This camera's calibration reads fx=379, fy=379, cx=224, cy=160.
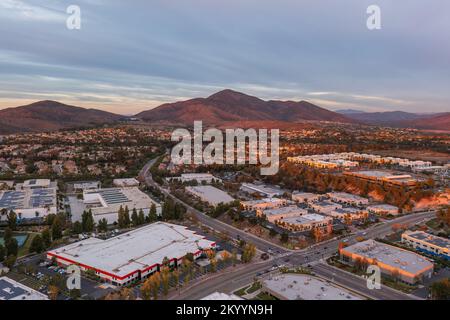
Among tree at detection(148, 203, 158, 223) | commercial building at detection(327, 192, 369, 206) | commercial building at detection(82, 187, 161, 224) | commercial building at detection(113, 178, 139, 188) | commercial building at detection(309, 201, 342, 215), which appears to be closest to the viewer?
tree at detection(148, 203, 158, 223)

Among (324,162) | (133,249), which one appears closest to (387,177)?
(324,162)

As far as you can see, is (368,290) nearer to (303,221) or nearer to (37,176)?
(303,221)

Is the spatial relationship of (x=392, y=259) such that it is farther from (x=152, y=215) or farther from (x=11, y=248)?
(x=11, y=248)

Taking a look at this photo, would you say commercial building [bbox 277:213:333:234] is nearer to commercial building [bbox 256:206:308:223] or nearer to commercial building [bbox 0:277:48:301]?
commercial building [bbox 256:206:308:223]

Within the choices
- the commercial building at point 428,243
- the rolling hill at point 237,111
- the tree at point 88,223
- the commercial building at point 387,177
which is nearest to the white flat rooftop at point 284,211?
the commercial building at point 428,243

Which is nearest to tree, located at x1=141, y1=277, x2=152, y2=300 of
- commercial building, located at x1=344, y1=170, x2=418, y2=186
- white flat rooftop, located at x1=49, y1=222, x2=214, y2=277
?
white flat rooftop, located at x1=49, y1=222, x2=214, y2=277

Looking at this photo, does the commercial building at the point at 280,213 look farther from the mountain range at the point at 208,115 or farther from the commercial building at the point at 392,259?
the mountain range at the point at 208,115
